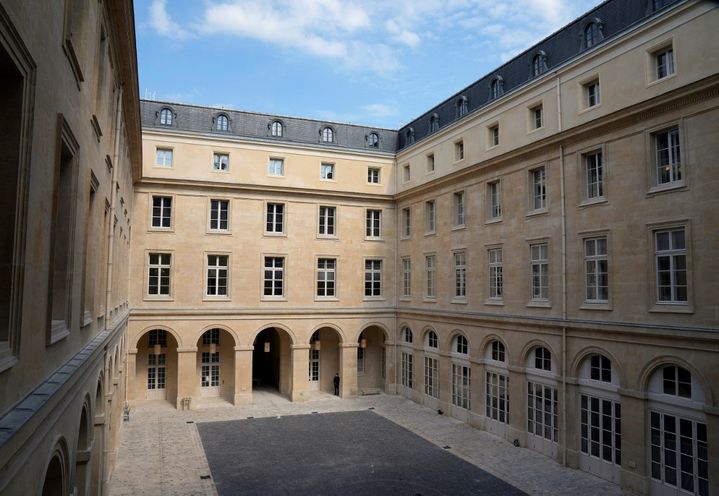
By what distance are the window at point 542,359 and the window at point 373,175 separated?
15.3 m

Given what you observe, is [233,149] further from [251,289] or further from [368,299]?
[368,299]

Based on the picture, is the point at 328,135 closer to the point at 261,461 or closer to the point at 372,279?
the point at 372,279

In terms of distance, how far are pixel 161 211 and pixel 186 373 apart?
27.9 feet

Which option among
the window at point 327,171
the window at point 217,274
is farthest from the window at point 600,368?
the window at point 217,274

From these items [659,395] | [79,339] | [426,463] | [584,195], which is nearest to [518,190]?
[584,195]

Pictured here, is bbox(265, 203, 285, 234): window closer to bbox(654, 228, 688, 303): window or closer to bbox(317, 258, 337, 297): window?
bbox(317, 258, 337, 297): window

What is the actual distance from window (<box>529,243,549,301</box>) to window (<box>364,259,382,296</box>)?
12.2 meters

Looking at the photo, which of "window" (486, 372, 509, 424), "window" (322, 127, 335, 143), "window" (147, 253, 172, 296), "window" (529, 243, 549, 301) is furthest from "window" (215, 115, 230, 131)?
"window" (486, 372, 509, 424)

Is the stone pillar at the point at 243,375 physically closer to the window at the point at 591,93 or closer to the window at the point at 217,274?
the window at the point at 217,274

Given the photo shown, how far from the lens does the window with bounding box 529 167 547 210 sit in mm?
21766

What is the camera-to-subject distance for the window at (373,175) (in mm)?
33172

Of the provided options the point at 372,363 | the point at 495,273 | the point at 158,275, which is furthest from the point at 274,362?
the point at 495,273

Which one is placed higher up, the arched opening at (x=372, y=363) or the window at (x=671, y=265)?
the window at (x=671, y=265)

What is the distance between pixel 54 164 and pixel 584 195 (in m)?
17.7
